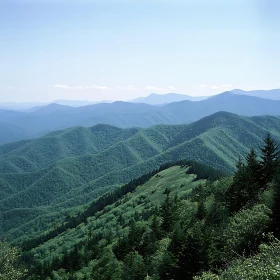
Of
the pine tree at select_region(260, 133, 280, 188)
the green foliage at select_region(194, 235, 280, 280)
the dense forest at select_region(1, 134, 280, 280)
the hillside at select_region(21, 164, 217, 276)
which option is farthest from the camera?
the hillside at select_region(21, 164, 217, 276)

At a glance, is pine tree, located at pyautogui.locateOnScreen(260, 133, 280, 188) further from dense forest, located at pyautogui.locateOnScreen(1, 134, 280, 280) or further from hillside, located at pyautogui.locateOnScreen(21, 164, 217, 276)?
hillside, located at pyautogui.locateOnScreen(21, 164, 217, 276)

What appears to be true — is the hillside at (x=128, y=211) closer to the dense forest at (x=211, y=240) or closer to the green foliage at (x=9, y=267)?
the dense forest at (x=211, y=240)

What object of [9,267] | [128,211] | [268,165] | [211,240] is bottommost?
[128,211]

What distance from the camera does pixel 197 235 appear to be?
3612cm

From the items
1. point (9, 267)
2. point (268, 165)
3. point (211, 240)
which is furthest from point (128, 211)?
point (211, 240)

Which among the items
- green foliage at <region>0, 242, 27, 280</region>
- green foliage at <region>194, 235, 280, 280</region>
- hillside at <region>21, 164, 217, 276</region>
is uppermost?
green foliage at <region>194, 235, 280, 280</region>

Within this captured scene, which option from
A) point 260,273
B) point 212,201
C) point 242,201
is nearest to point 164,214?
point 212,201

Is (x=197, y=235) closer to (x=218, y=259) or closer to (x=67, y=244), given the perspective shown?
(x=218, y=259)

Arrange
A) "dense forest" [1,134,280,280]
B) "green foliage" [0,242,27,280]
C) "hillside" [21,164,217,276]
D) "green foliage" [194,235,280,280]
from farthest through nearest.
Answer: "hillside" [21,164,217,276], "green foliage" [0,242,27,280], "dense forest" [1,134,280,280], "green foliage" [194,235,280,280]

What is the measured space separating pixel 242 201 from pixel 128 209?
103988mm

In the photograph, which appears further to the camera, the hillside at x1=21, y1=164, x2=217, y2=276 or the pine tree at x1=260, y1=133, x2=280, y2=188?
the hillside at x1=21, y1=164, x2=217, y2=276

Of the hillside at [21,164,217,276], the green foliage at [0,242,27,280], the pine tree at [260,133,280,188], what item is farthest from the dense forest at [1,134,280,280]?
the hillside at [21,164,217,276]

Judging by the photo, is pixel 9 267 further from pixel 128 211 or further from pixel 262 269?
pixel 128 211

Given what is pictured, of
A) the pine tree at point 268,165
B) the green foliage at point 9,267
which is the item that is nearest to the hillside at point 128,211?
the green foliage at point 9,267
